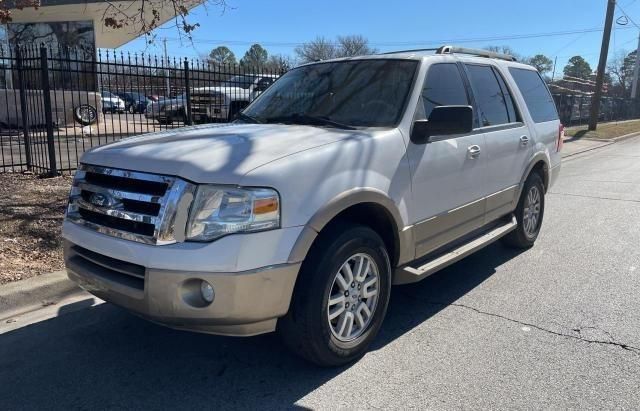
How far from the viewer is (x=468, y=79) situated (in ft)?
15.6

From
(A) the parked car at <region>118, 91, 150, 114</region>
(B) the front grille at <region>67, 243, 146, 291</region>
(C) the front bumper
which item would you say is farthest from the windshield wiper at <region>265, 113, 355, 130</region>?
(A) the parked car at <region>118, 91, 150, 114</region>

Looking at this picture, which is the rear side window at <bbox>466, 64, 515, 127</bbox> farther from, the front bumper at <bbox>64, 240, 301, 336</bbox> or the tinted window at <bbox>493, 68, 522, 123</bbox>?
the front bumper at <bbox>64, 240, 301, 336</bbox>

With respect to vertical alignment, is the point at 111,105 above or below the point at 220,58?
below

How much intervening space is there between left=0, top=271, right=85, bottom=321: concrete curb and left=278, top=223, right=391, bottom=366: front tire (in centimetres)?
248

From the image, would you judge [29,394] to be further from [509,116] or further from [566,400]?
[509,116]

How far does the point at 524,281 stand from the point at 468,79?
1928 mm

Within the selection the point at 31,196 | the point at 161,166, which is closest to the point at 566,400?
the point at 161,166

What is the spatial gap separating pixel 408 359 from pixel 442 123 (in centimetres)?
161

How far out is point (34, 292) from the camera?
4.60 meters

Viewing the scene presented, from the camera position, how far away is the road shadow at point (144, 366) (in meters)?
3.11

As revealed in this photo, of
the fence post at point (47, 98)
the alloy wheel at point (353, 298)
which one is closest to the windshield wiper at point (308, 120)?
the alloy wheel at point (353, 298)

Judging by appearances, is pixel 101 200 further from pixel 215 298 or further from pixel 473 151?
pixel 473 151

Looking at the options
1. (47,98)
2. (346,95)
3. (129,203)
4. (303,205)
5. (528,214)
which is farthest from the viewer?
(47,98)

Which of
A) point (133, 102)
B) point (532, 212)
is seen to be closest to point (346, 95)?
point (532, 212)
